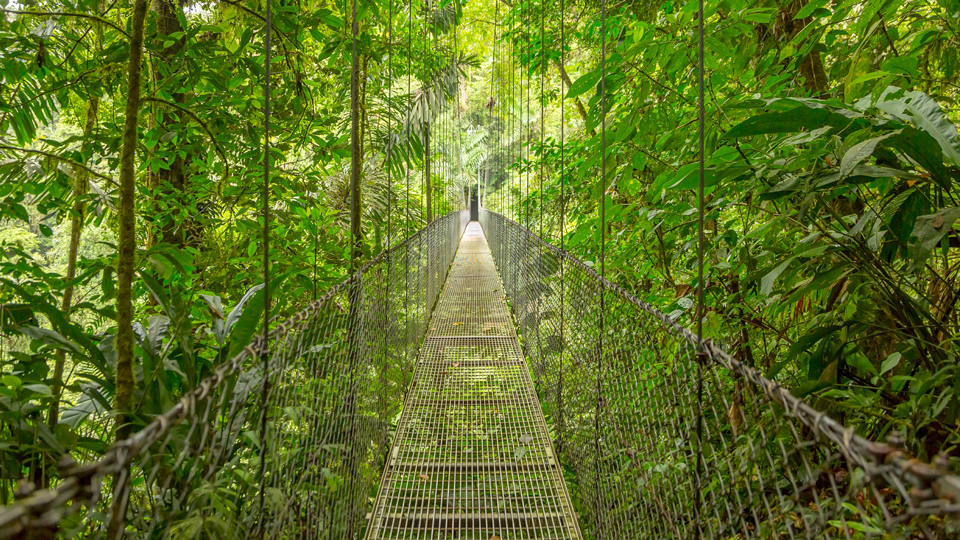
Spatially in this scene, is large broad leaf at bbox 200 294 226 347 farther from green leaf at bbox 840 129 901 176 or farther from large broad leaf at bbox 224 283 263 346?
green leaf at bbox 840 129 901 176

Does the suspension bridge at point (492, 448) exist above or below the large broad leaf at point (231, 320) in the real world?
below

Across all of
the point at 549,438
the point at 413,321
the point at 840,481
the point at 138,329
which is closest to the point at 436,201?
the point at 413,321

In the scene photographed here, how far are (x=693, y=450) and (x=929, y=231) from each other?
0.52 metres

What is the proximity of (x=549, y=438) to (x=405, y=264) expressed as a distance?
1.23 metres

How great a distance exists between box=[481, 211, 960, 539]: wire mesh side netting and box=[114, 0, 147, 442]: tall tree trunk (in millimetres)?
1107

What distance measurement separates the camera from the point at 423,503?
1.86 m

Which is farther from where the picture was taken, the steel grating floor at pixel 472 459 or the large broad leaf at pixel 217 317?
the steel grating floor at pixel 472 459

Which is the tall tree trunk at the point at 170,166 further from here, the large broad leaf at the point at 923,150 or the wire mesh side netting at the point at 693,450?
the large broad leaf at the point at 923,150

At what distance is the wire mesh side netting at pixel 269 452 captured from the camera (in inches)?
18.4

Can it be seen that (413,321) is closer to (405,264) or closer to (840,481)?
(405,264)

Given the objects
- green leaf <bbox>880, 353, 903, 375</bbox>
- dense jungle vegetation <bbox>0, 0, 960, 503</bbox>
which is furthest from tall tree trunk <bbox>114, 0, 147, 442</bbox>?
green leaf <bbox>880, 353, 903, 375</bbox>

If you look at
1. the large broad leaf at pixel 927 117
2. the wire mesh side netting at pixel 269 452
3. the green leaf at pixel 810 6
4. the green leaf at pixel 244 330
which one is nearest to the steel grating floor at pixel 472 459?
the wire mesh side netting at pixel 269 452

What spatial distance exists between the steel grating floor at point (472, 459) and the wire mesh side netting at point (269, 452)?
131mm

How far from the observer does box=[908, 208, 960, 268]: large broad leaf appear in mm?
707
